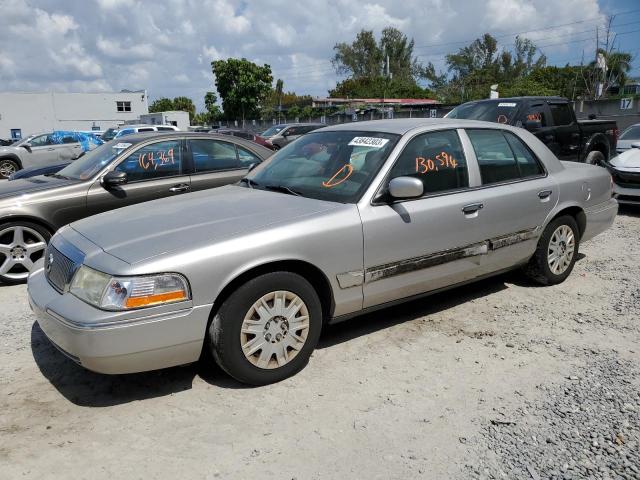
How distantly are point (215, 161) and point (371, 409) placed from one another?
13.8ft

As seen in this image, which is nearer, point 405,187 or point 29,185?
point 405,187

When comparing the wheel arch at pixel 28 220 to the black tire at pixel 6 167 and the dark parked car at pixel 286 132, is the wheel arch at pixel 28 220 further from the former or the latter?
the dark parked car at pixel 286 132

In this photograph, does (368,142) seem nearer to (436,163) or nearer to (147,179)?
(436,163)

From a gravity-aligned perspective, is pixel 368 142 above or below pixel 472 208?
above

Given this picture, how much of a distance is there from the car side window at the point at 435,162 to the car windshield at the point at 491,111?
5435 mm

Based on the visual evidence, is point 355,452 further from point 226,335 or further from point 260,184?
point 260,184

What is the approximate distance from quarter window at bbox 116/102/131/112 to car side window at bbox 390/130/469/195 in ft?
241

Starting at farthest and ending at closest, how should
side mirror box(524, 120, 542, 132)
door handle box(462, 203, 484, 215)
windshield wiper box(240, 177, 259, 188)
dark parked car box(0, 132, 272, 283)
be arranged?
side mirror box(524, 120, 542, 132)
dark parked car box(0, 132, 272, 283)
windshield wiper box(240, 177, 259, 188)
door handle box(462, 203, 484, 215)

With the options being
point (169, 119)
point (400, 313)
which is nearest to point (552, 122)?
point (400, 313)

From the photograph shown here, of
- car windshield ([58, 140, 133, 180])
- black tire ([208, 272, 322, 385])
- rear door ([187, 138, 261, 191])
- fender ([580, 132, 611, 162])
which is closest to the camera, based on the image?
black tire ([208, 272, 322, 385])

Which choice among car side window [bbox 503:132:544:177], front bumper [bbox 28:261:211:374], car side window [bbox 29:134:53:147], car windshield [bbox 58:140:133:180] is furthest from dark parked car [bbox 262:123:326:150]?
front bumper [bbox 28:261:211:374]

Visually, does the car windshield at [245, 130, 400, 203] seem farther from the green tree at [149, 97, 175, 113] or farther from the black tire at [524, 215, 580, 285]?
the green tree at [149, 97, 175, 113]

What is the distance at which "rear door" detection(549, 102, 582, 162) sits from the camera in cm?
975

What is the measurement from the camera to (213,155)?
6.64 meters
